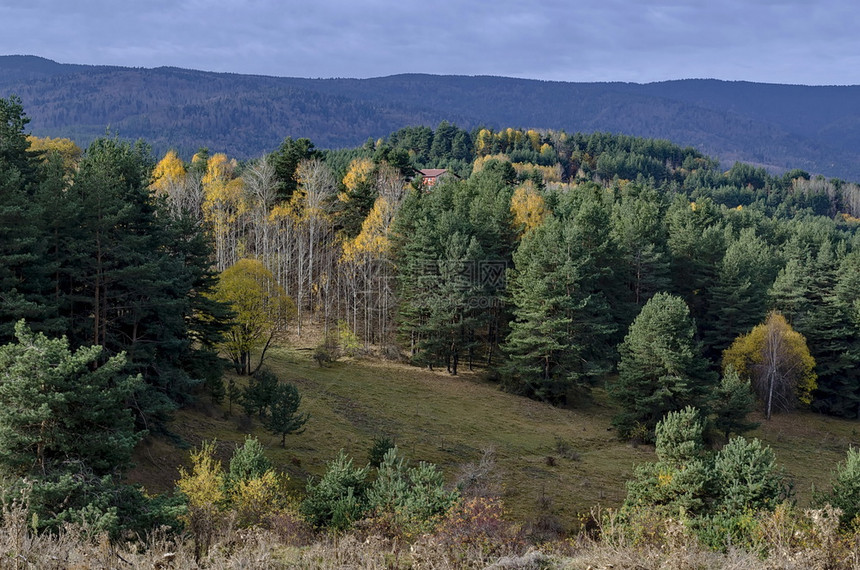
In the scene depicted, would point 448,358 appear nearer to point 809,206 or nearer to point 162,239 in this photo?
point 162,239

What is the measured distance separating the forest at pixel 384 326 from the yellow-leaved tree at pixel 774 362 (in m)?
0.21

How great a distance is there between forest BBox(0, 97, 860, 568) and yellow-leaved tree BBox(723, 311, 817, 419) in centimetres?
21

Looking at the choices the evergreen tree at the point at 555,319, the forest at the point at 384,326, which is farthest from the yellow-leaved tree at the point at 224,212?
the evergreen tree at the point at 555,319

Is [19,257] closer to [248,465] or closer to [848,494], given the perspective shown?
[248,465]

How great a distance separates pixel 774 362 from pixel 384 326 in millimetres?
30049

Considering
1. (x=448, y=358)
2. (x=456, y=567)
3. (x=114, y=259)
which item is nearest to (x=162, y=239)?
(x=114, y=259)

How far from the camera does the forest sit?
12.6 m

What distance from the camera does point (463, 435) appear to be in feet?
124

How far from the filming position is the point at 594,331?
48.7 metres

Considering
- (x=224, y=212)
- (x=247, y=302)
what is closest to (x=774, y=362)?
(x=247, y=302)

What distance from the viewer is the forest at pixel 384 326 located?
497 inches

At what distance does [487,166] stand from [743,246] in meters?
37.0

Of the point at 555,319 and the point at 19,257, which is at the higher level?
the point at 19,257

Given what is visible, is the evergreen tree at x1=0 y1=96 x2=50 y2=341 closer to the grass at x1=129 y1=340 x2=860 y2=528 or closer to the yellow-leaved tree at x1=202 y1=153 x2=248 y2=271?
the grass at x1=129 y1=340 x2=860 y2=528
